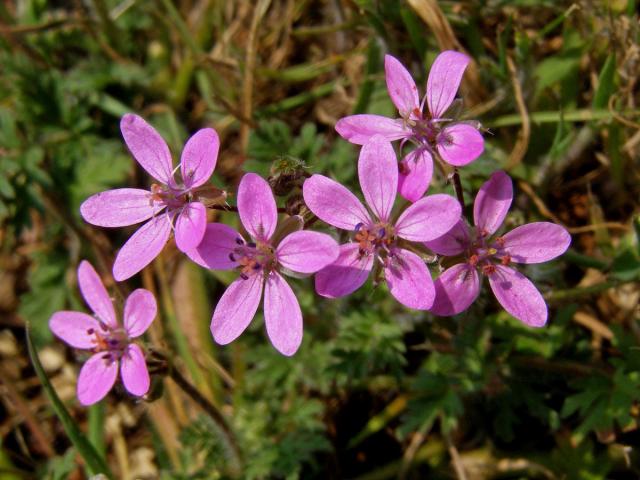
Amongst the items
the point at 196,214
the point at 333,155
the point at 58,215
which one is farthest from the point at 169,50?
the point at 196,214

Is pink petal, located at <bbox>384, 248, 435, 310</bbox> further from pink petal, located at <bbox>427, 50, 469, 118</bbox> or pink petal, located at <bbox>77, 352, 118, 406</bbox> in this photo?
pink petal, located at <bbox>77, 352, 118, 406</bbox>

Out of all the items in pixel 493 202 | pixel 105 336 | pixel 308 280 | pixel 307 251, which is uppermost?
pixel 307 251

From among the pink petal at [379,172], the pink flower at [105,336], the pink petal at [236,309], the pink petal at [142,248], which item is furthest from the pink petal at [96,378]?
the pink petal at [379,172]

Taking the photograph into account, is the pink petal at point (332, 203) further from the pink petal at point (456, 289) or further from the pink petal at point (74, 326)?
the pink petal at point (74, 326)

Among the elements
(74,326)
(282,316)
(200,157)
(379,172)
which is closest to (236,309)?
(282,316)

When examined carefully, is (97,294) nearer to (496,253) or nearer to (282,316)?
(282,316)

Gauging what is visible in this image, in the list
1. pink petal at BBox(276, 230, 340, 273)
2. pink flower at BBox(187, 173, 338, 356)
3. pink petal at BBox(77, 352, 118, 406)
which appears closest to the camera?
pink petal at BBox(276, 230, 340, 273)

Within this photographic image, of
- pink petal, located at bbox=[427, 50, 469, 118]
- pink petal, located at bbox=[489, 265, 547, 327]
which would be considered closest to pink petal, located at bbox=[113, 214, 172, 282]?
pink petal, located at bbox=[427, 50, 469, 118]
